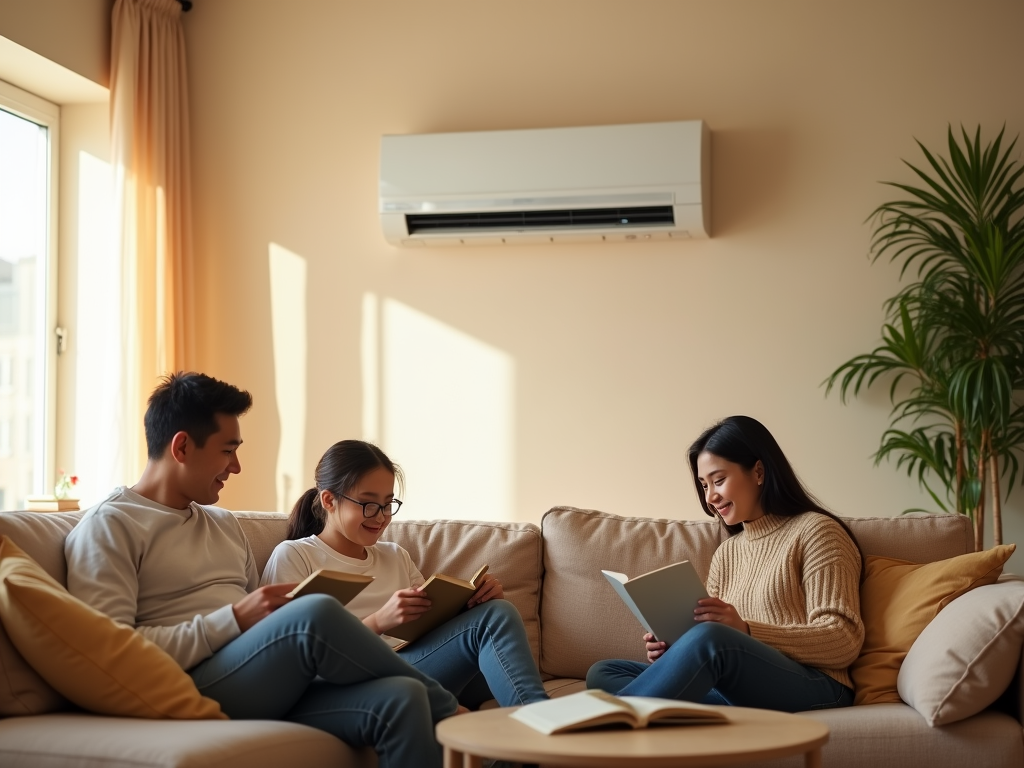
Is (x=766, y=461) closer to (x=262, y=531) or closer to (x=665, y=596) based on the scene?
(x=665, y=596)

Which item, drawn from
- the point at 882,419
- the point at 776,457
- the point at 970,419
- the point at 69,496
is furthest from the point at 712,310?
the point at 69,496

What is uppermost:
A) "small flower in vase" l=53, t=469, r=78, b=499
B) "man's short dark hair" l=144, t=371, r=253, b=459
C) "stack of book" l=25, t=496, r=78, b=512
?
"man's short dark hair" l=144, t=371, r=253, b=459

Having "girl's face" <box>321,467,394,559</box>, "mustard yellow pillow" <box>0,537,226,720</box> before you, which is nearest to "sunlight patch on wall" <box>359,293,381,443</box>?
"girl's face" <box>321,467,394,559</box>

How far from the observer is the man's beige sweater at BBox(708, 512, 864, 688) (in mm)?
2502

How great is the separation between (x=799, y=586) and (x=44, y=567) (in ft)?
5.35

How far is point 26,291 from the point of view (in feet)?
13.4

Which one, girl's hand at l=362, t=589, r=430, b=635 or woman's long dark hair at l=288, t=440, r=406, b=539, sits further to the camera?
woman's long dark hair at l=288, t=440, r=406, b=539

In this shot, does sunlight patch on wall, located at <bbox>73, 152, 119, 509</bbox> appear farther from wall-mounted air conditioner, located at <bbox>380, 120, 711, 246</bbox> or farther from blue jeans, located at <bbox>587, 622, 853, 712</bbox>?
blue jeans, located at <bbox>587, 622, 853, 712</bbox>

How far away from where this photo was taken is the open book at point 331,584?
2195mm

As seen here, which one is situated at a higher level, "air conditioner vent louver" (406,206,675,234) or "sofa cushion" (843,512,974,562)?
"air conditioner vent louver" (406,206,675,234)

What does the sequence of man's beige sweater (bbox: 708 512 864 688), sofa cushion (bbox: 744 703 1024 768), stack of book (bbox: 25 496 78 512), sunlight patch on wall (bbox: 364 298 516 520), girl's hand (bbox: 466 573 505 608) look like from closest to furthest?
sofa cushion (bbox: 744 703 1024 768)
man's beige sweater (bbox: 708 512 864 688)
girl's hand (bbox: 466 573 505 608)
stack of book (bbox: 25 496 78 512)
sunlight patch on wall (bbox: 364 298 516 520)

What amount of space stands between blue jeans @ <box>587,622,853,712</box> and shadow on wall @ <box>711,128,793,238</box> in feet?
6.29

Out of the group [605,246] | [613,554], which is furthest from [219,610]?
[605,246]

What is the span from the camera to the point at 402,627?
99.3 inches
